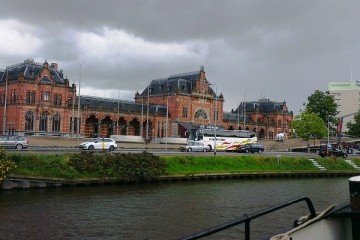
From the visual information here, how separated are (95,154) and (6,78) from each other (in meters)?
54.0

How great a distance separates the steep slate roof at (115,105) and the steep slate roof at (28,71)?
266 inches

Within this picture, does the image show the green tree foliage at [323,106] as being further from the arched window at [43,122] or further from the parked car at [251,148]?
the arched window at [43,122]

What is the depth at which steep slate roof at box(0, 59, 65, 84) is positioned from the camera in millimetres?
82856

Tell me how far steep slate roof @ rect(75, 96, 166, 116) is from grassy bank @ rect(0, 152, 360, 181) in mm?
48737

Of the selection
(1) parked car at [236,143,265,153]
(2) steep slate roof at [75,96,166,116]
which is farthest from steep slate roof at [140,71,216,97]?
(1) parked car at [236,143,265,153]

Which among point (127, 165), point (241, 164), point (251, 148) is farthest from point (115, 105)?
point (127, 165)

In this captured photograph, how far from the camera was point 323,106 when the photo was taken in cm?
12144

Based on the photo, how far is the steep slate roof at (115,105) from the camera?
91312 mm

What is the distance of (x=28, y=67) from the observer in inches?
3295

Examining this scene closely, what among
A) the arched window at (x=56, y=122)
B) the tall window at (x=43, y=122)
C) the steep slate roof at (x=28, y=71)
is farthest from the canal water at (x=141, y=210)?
the steep slate roof at (x=28, y=71)

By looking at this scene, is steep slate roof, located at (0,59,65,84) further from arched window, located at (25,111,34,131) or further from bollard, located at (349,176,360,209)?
bollard, located at (349,176,360,209)

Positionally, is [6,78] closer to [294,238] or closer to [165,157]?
[165,157]

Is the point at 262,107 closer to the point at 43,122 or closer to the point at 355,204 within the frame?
the point at 43,122

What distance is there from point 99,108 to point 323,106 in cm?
6581
